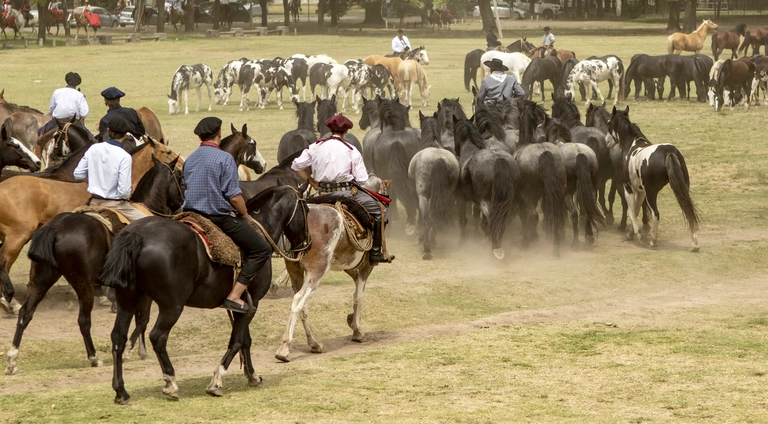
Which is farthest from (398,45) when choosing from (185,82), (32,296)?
(32,296)

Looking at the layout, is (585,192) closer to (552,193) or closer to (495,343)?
(552,193)

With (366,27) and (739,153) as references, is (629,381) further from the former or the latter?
(366,27)

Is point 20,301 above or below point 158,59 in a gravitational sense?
below

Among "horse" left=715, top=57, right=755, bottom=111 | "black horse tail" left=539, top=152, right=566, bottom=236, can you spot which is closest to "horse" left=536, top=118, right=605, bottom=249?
"black horse tail" left=539, top=152, right=566, bottom=236

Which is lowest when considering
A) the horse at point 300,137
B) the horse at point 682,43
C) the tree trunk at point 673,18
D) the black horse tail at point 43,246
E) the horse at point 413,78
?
the black horse tail at point 43,246

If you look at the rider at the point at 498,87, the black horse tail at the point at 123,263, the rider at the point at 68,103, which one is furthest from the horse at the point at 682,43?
the black horse tail at the point at 123,263

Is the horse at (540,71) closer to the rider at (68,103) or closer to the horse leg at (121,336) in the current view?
the rider at (68,103)

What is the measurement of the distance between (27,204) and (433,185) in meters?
6.43

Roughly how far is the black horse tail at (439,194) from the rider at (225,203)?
7355 mm

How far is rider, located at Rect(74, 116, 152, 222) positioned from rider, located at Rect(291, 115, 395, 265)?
74.0 inches

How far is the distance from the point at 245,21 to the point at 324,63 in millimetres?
39808

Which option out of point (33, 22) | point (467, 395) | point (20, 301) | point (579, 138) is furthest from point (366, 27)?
point (467, 395)

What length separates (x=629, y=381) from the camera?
8.89 metres

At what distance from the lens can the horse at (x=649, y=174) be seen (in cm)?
1549
